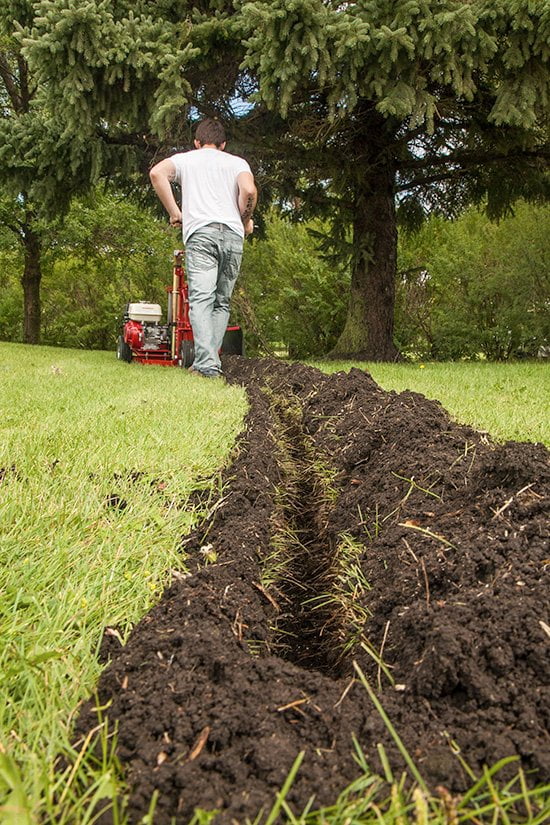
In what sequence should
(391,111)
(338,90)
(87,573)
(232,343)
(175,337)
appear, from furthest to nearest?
(232,343) → (175,337) → (338,90) → (391,111) → (87,573)

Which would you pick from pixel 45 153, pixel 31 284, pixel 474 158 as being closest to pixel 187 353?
pixel 45 153

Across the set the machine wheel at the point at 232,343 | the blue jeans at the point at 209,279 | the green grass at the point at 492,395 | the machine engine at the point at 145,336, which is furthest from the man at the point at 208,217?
the machine engine at the point at 145,336

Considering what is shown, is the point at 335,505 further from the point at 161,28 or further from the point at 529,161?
the point at 529,161

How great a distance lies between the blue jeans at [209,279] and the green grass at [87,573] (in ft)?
7.24

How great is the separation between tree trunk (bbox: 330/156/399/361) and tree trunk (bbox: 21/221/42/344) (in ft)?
29.7

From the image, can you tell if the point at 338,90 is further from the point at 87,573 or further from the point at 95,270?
the point at 95,270

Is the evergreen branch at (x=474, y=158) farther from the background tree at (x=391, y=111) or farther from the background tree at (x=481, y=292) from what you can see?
the background tree at (x=481, y=292)

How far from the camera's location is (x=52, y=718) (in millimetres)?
1050

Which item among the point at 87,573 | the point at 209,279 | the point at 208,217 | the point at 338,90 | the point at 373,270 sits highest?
the point at 338,90

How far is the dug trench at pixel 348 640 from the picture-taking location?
957 mm

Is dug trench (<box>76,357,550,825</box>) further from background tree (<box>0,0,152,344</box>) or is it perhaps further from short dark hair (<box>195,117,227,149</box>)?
background tree (<box>0,0,152,344</box>)

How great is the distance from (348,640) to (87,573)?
683 millimetres

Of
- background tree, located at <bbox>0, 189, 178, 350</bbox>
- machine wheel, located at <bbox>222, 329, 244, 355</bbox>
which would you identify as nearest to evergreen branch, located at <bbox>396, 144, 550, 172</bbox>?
machine wheel, located at <bbox>222, 329, 244, 355</bbox>

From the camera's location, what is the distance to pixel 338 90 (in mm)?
6738
